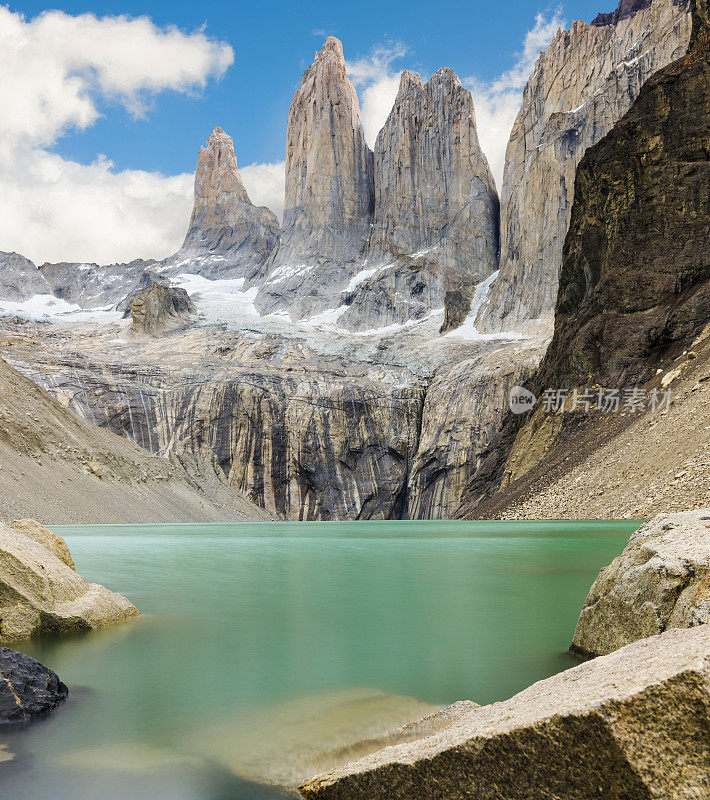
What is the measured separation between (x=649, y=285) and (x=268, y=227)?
112m

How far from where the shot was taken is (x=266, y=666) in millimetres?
6387

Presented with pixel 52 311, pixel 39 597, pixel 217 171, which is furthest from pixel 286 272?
pixel 39 597

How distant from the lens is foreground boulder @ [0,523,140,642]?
698 centimetres

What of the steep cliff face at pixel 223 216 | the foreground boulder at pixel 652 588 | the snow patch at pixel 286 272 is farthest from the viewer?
Answer: the steep cliff face at pixel 223 216

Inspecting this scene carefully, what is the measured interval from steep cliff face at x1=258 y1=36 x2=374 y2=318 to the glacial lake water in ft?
308

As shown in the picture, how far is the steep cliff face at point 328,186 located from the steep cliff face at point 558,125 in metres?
31.2

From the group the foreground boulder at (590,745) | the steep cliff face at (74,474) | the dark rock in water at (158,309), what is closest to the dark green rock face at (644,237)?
the steep cliff face at (74,474)

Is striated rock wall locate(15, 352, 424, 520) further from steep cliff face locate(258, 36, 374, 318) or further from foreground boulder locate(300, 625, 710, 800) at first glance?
foreground boulder locate(300, 625, 710, 800)

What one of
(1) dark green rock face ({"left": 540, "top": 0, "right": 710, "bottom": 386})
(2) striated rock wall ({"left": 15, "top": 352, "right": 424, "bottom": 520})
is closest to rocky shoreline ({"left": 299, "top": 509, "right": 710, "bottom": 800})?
(1) dark green rock face ({"left": 540, "top": 0, "right": 710, "bottom": 386})

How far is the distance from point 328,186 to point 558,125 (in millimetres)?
43529

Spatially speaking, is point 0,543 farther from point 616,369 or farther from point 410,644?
point 616,369

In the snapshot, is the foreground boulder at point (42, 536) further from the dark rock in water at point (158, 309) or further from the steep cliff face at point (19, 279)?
the steep cliff face at point (19, 279)

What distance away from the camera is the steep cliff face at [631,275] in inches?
1212

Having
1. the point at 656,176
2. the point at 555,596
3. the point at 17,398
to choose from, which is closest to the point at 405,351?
the point at 656,176
